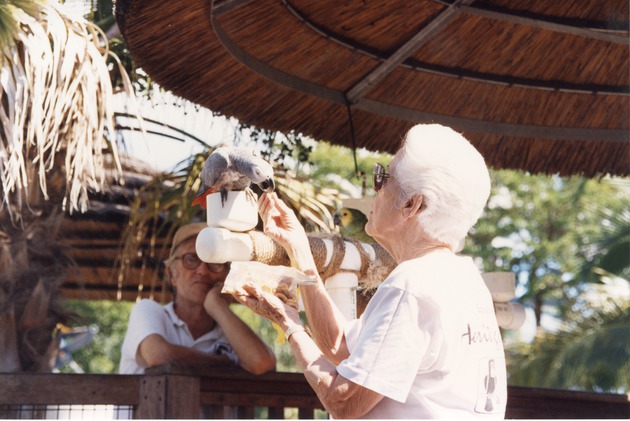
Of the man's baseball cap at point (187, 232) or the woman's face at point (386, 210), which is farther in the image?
the man's baseball cap at point (187, 232)

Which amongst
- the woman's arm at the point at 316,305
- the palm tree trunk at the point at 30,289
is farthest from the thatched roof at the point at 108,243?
the woman's arm at the point at 316,305

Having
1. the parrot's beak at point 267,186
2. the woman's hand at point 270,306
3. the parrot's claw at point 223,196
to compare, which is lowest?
the woman's hand at point 270,306

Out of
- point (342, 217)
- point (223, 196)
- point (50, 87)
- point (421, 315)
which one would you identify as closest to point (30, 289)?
point (50, 87)

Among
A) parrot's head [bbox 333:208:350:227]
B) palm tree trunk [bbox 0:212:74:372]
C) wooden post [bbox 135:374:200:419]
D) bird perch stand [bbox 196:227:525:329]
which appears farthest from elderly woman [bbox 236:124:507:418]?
palm tree trunk [bbox 0:212:74:372]

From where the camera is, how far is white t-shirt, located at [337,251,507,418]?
5.51 ft

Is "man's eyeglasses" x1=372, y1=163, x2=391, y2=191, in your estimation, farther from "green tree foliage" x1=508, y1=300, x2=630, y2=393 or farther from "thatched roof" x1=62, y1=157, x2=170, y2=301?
"green tree foliage" x1=508, y1=300, x2=630, y2=393

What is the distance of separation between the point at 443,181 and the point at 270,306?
433 millimetres

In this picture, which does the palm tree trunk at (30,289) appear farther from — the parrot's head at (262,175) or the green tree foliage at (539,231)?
the green tree foliage at (539,231)

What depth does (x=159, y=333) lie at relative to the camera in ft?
11.8

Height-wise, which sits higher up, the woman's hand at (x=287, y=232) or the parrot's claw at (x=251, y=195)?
the parrot's claw at (x=251, y=195)

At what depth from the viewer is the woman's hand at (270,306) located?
1.88 meters

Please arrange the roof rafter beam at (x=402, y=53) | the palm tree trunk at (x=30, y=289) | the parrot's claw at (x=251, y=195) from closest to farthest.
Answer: the parrot's claw at (x=251, y=195), the roof rafter beam at (x=402, y=53), the palm tree trunk at (x=30, y=289)

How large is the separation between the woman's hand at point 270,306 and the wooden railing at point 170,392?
1.18 m

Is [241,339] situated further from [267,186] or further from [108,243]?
[108,243]
